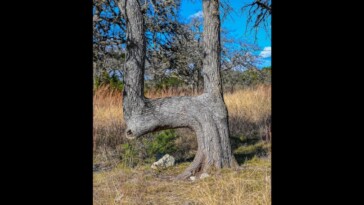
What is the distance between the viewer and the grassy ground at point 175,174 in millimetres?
3502

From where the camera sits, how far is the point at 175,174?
4738 mm

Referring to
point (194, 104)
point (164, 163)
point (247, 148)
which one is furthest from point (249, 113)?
point (194, 104)

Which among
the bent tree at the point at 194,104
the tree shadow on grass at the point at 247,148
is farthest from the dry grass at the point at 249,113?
the bent tree at the point at 194,104

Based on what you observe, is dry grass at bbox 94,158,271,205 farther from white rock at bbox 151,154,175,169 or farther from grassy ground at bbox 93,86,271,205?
white rock at bbox 151,154,175,169

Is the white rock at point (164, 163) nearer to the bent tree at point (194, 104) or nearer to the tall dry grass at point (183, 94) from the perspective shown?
the bent tree at point (194, 104)

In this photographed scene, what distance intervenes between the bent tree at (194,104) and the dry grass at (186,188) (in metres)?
0.33

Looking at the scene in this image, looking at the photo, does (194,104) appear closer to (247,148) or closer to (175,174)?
(175,174)

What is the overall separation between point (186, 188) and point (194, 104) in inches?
43.1

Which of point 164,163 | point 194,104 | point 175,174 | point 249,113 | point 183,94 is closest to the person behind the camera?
point 194,104

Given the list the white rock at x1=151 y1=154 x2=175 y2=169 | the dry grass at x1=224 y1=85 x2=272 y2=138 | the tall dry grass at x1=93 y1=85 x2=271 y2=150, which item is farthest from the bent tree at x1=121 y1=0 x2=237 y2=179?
the dry grass at x1=224 y1=85 x2=272 y2=138
